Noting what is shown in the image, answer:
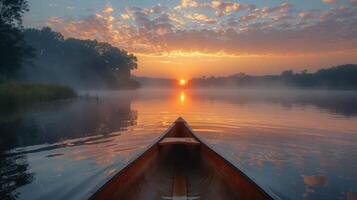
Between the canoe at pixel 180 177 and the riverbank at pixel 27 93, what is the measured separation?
85.2ft

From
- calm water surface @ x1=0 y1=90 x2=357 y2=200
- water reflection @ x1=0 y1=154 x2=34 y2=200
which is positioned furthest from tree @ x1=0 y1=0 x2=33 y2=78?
water reflection @ x1=0 y1=154 x2=34 y2=200

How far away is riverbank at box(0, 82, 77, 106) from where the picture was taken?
29.2 m

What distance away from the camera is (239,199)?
497 cm

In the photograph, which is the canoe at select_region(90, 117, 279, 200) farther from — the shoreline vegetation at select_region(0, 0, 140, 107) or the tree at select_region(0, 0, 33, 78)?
the shoreline vegetation at select_region(0, 0, 140, 107)

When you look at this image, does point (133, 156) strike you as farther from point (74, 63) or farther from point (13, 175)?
point (74, 63)

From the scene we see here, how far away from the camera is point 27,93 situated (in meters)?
32.0

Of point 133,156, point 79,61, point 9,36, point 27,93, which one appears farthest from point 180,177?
point 79,61

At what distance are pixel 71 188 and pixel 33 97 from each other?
30092 millimetres

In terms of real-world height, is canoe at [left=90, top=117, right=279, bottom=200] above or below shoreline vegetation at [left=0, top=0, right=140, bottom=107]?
below

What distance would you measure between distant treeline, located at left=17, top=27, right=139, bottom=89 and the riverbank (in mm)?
56556

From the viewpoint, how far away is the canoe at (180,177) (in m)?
4.96

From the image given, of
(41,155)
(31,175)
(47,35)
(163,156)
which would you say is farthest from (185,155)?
(47,35)

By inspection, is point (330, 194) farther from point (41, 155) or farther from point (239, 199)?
point (41, 155)

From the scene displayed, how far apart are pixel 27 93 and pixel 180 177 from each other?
99.3ft
